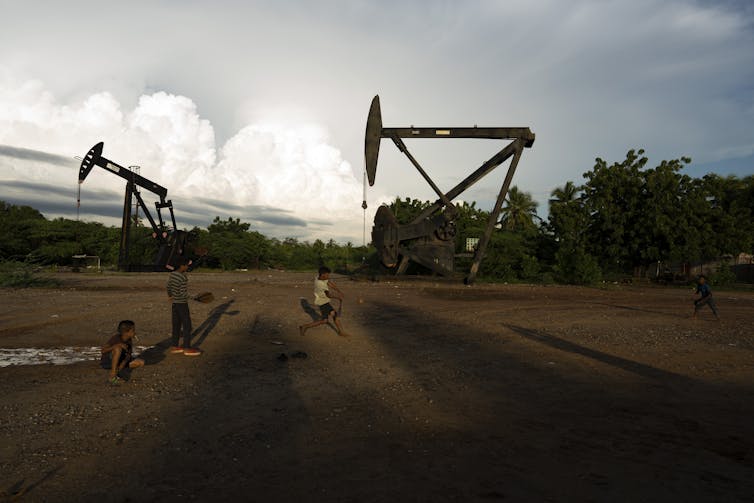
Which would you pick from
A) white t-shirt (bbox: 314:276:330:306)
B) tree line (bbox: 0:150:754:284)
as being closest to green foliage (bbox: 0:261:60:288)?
tree line (bbox: 0:150:754:284)

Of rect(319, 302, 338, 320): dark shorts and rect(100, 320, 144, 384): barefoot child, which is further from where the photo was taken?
rect(319, 302, 338, 320): dark shorts

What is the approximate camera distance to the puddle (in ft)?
22.1

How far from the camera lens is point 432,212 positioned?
23.4 metres

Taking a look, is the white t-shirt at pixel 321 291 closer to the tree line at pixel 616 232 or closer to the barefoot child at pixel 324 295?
the barefoot child at pixel 324 295

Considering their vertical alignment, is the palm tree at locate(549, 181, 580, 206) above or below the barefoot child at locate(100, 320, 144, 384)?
above

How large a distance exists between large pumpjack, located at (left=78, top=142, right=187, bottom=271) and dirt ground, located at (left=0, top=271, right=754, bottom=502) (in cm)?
2065

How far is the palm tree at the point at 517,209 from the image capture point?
5409 centimetres

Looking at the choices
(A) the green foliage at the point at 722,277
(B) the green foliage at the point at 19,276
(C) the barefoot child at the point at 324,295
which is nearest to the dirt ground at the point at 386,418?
(C) the barefoot child at the point at 324,295

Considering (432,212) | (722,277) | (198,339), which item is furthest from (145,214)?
(722,277)

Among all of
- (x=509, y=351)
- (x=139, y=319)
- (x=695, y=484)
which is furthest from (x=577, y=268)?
(x=695, y=484)

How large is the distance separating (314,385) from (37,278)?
18231mm

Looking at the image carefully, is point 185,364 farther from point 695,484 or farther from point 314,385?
point 695,484

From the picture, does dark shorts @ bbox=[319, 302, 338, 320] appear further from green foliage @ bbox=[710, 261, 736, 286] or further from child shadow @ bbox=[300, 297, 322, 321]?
green foliage @ bbox=[710, 261, 736, 286]

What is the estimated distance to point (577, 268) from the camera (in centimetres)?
2539
